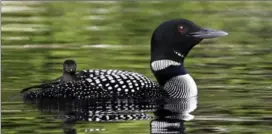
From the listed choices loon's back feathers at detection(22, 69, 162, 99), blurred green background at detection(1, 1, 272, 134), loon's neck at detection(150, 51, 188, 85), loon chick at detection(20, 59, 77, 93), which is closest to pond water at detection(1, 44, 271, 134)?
blurred green background at detection(1, 1, 272, 134)

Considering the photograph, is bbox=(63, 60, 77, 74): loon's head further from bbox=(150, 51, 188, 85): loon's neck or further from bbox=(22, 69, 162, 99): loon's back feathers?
bbox=(150, 51, 188, 85): loon's neck

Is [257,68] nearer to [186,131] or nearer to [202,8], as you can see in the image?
[186,131]

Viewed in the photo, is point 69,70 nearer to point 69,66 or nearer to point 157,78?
point 69,66

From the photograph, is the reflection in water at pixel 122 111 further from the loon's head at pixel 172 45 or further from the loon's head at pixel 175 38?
the loon's head at pixel 175 38

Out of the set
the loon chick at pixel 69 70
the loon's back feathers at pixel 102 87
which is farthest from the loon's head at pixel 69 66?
the loon's back feathers at pixel 102 87

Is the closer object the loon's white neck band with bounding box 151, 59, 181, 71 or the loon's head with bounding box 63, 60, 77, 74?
the loon's head with bounding box 63, 60, 77, 74

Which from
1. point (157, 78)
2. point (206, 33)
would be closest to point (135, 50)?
point (157, 78)

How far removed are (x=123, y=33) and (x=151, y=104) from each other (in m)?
7.38

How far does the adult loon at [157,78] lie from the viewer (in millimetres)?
11227

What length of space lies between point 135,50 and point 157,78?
4.03 meters

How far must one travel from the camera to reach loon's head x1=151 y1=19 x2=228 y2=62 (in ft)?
38.7

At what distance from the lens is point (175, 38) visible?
11.9 meters

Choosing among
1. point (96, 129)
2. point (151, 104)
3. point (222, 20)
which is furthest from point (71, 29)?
point (96, 129)

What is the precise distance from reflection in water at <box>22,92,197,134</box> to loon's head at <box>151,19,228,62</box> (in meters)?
0.56
